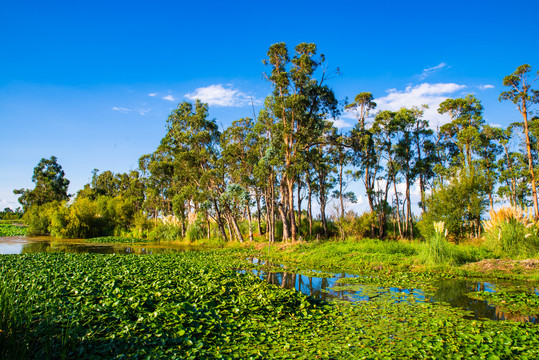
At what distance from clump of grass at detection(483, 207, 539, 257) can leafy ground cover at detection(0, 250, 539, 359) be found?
30.2 feet

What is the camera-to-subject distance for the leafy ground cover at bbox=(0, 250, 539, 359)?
15.8 feet

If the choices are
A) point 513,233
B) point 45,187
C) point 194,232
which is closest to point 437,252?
point 513,233

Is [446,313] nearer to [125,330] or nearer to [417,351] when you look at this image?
[417,351]

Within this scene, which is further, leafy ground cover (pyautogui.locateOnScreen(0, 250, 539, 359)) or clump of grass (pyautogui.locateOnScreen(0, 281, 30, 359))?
leafy ground cover (pyautogui.locateOnScreen(0, 250, 539, 359))

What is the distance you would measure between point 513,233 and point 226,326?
46.9 feet

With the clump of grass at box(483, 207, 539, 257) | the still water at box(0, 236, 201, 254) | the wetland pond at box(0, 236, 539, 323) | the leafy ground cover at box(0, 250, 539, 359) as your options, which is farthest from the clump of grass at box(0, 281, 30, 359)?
the still water at box(0, 236, 201, 254)

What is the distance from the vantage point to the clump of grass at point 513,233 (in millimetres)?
13750

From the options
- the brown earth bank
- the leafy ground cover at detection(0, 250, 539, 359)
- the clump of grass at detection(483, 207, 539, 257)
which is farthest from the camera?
the clump of grass at detection(483, 207, 539, 257)

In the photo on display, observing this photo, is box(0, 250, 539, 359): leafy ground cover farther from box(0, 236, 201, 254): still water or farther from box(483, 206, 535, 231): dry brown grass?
box(0, 236, 201, 254): still water

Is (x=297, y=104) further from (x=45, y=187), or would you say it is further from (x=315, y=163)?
(x=45, y=187)

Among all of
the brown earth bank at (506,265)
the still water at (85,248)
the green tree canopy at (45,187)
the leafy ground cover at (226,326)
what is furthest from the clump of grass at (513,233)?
the green tree canopy at (45,187)

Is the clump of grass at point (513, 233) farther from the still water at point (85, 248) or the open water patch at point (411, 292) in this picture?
the still water at point (85, 248)

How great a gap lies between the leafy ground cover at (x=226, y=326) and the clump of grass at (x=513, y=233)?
9193mm

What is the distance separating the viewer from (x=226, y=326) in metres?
6.11
